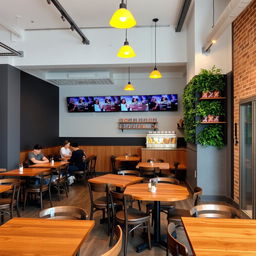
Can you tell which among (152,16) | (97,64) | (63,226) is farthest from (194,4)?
(63,226)

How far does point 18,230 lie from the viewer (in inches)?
75.7

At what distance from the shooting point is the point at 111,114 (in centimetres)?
909

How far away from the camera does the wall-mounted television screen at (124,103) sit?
8672mm

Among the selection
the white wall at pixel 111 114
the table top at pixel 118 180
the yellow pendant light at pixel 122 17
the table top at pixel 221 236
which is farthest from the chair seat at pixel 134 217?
the white wall at pixel 111 114

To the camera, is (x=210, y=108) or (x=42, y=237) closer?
(x=42, y=237)

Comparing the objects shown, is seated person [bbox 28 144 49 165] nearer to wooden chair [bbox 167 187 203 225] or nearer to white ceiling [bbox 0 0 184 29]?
white ceiling [bbox 0 0 184 29]

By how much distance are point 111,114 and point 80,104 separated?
1266mm

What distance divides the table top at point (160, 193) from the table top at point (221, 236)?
0.74m

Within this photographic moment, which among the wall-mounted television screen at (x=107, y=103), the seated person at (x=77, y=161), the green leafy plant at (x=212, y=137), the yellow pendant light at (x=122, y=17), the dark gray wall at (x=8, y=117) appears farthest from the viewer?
the wall-mounted television screen at (x=107, y=103)

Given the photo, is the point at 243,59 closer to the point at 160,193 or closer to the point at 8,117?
the point at 160,193

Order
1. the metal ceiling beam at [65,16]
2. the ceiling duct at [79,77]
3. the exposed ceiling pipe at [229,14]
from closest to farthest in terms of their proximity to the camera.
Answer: the exposed ceiling pipe at [229,14] → the metal ceiling beam at [65,16] → the ceiling duct at [79,77]

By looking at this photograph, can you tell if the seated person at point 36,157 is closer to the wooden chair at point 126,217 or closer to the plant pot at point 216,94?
the wooden chair at point 126,217

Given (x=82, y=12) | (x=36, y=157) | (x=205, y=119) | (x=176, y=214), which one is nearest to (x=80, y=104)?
(x=36, y=157)

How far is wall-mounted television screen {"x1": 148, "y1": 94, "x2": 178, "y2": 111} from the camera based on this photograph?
28.3 feet
